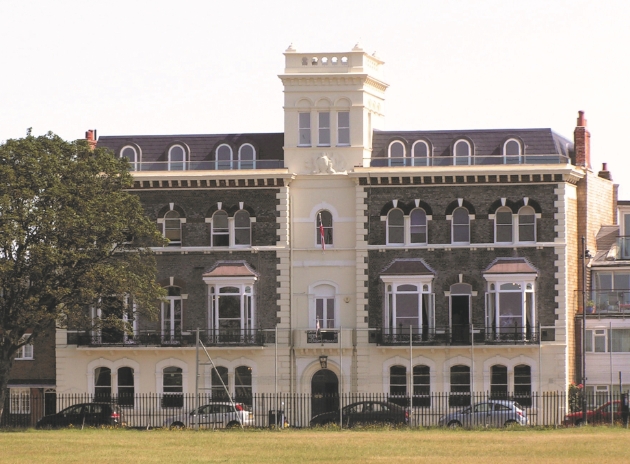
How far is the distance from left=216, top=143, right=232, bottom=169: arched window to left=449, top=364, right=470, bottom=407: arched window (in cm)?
1430

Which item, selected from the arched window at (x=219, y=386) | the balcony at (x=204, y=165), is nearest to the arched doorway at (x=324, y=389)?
the arched window at (x=219, y=386)

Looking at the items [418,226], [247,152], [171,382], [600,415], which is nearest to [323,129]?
[247,152]

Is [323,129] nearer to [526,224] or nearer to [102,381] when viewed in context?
[526,224]

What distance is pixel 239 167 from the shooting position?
79375 mm

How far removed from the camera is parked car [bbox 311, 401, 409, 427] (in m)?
66.3

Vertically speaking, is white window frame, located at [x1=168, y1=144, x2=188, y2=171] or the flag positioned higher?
white window frame, located at [x1=168, y1=144, x2=188, y2=171]

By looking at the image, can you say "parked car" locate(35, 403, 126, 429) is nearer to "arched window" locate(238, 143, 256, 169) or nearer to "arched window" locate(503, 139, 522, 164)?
"arched window" locate(238, 143, 256, 169)

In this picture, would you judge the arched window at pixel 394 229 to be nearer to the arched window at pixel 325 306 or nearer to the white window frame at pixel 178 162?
the arched window at pixel 325 306

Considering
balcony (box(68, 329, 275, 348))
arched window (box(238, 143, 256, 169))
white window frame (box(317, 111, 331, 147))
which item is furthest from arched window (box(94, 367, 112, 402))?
white window frame (box(317, 111, 331, 147))

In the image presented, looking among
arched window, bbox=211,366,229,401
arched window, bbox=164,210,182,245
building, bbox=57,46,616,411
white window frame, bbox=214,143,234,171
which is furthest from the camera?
white window frame, bbox=214,143,234,171

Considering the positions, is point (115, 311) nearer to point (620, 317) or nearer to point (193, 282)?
point (193, 282)

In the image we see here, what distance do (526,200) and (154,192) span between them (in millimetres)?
17236

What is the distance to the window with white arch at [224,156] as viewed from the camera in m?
79.6

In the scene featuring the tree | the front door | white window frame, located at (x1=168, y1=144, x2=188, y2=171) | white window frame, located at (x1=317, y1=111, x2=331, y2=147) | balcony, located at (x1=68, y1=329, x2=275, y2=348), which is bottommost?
balcony, located at (x1=68, y1=329, x2=275, y2=348)
